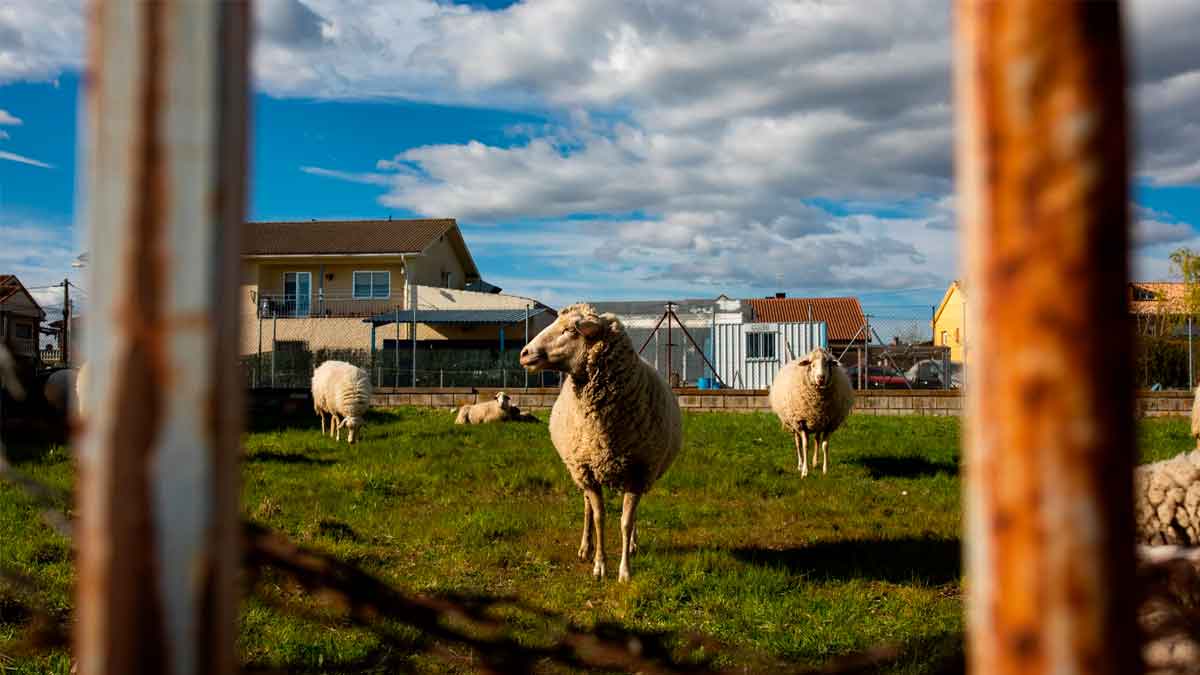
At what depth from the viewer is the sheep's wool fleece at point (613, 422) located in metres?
6.57

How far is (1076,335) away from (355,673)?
4.30m

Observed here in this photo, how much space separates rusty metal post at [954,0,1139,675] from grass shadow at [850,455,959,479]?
10.6 m

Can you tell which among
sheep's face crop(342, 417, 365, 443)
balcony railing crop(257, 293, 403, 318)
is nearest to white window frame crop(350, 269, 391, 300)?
balcony railing crop(257, 293, 403, 318)

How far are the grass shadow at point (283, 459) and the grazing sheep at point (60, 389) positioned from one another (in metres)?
3.15

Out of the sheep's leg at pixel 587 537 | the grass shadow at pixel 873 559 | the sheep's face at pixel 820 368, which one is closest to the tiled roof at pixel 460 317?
the sheep's face at pixel 820 368

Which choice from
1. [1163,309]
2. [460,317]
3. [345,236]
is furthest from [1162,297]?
[345,236]

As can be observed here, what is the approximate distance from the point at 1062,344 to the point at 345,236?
41475 millimetres

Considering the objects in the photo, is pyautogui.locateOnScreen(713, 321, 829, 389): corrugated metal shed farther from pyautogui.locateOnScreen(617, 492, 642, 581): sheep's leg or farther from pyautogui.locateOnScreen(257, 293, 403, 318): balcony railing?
pyautogui.locateOnScreen(617, 492, 642, 581): sheep's leg

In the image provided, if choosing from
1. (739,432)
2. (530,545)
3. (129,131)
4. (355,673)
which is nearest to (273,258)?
(739,432)

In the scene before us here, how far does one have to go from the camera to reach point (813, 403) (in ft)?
37.9

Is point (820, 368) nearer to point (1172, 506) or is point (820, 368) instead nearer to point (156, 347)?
point (1172, 506)

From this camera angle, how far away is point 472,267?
46812 mm

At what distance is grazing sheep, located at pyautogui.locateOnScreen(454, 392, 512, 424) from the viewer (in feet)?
57.0

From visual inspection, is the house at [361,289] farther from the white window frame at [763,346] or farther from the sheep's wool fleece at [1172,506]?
the sheep's wool fleece at [1172,506]
